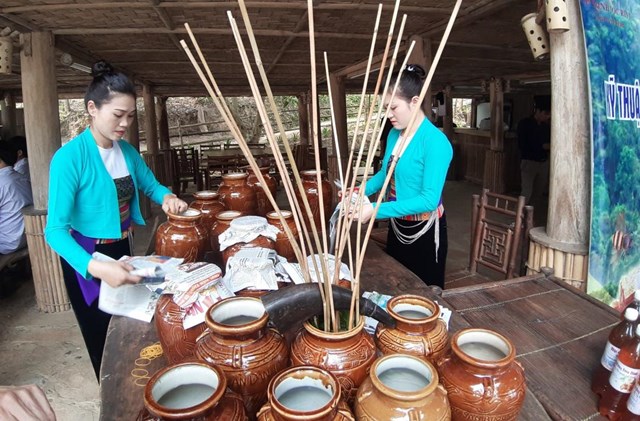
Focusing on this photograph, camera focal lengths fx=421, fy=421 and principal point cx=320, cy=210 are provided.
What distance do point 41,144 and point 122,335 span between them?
8.51 feet

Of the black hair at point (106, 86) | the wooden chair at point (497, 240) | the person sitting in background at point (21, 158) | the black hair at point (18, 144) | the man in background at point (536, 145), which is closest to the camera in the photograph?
the black hair at point (106, 86)

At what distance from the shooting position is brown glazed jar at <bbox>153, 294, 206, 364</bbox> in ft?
3.41

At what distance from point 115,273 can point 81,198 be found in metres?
0.59

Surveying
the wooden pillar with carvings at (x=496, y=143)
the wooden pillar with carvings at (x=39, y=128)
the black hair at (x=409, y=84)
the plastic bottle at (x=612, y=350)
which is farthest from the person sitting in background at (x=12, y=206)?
the wooden pillar with carvings at (x=496, y=143)

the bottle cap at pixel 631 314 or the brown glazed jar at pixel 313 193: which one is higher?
the brown glazed jar at pixel 313 193

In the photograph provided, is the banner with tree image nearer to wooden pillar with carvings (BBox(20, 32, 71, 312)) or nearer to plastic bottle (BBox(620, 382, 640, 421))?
plastic bottle (BBox(620, 382, 640, 421))

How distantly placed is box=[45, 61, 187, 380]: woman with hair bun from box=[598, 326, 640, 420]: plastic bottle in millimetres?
1502

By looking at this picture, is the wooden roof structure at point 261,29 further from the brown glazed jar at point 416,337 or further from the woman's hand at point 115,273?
the brown glazed jar at point 416,337

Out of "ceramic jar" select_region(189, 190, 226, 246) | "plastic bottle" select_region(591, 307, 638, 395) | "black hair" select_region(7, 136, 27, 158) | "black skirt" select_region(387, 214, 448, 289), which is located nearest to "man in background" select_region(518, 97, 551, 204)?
"black skirt" select_region(387, 214, 448, 289)

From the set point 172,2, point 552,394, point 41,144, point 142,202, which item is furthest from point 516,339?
point 142,202

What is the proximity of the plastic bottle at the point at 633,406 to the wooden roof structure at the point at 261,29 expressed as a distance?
2.59 metres

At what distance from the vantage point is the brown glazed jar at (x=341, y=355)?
31.2 inches

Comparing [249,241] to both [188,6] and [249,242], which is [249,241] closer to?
[249,242]

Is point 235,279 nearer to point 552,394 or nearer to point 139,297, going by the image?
point 139,297
